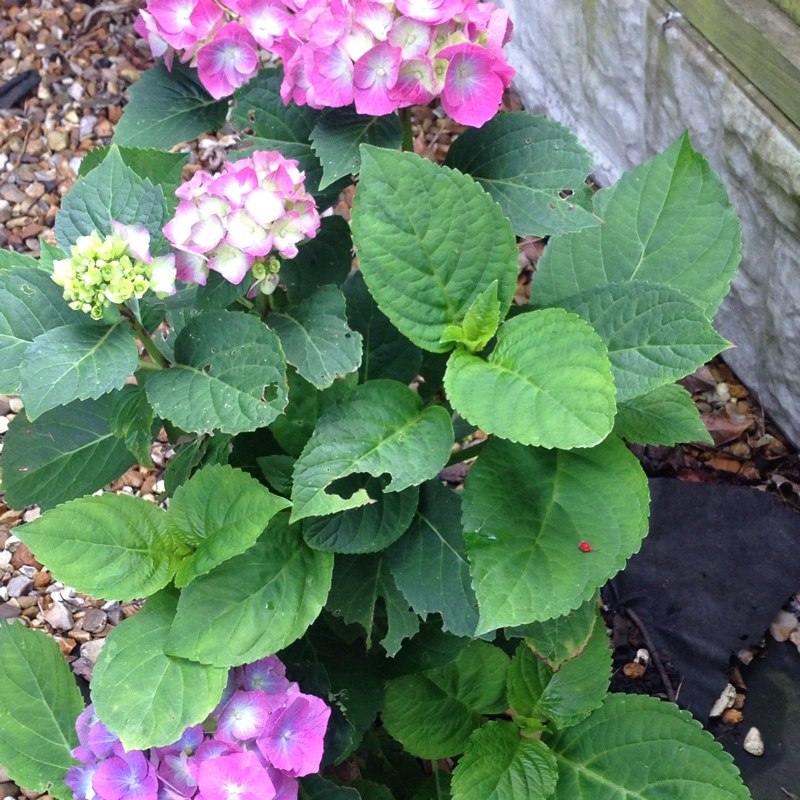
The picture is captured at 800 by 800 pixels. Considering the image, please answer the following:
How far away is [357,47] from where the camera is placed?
95cm

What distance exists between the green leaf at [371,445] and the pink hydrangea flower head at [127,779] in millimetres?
324

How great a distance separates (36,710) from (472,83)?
968 mm

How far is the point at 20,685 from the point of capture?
115 centimetres

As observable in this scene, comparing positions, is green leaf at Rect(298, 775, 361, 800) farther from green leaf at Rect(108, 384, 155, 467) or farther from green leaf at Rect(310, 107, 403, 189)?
green leaf at Rect(310, 107, 403, 189)

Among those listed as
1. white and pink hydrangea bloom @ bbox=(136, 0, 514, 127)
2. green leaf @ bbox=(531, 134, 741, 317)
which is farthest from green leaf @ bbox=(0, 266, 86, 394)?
green leaf @ bbox=(531, 134, 741, 317)

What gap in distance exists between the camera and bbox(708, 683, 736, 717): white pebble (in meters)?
1.65

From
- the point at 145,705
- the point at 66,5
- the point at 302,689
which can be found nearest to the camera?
the point at 145,705

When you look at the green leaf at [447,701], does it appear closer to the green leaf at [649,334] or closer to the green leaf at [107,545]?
the green leaf at [107,545]

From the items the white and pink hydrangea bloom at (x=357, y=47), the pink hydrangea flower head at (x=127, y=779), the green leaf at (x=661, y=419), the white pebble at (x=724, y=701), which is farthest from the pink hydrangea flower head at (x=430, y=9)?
the white pebble at (x=724, y=701)

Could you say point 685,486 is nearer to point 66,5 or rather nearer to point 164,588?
point 164,588

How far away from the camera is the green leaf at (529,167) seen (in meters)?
1.05

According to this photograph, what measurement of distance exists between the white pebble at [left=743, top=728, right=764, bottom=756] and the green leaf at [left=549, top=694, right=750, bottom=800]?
469mm

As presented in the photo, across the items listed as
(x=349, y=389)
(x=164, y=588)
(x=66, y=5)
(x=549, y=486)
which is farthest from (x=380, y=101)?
(x=66, y=5)

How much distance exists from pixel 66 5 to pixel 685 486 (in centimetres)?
234
